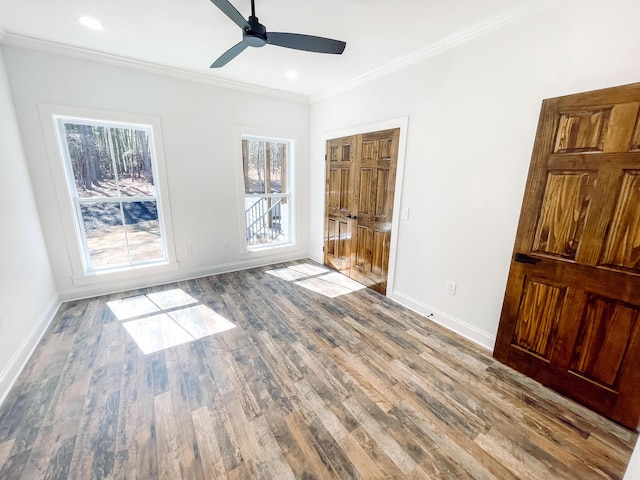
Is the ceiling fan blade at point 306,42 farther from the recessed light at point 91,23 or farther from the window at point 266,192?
the window at point 266,192

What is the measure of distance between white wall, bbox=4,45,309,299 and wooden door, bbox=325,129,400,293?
797mm

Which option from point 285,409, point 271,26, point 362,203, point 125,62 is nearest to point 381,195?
point 362,203

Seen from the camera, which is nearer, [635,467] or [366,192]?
[635,467]

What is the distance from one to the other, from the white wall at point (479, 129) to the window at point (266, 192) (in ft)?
5.53

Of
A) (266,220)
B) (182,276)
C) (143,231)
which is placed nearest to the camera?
(143,231)

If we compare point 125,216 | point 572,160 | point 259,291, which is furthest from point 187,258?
point 572,160

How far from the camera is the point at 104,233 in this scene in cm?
312

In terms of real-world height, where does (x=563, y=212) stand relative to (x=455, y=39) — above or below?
below

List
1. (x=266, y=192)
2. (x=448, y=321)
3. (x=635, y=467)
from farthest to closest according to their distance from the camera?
(x=266, y=192) < (x=448, y=321) < (x=635, y=467)

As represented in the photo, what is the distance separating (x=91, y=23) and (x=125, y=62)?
72 cm

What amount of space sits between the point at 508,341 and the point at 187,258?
12.4 ft

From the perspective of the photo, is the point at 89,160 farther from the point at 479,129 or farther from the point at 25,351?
the point at 479,129

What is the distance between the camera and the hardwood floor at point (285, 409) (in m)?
1.32

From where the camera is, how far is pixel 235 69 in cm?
301
